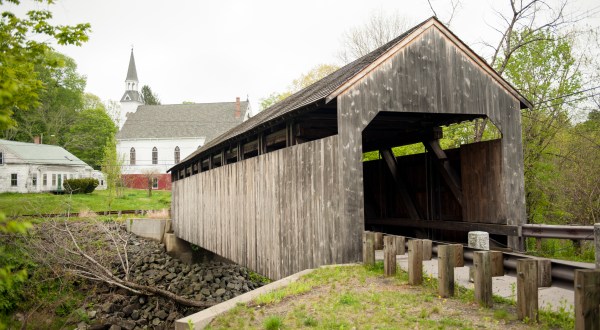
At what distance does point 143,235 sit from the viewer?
22703mm

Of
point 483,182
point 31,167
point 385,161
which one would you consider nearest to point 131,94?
point 31,167

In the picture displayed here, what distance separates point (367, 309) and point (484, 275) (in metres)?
1.32

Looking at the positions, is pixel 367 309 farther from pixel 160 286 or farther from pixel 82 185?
pixel 82 185

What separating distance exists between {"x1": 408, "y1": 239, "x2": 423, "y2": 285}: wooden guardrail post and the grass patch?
3.9 inches

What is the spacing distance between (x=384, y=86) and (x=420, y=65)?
2.93 feet

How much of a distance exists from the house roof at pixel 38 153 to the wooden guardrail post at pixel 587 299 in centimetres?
4099

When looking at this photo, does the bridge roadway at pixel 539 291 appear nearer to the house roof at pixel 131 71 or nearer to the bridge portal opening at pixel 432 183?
the bridge portal opening at pixel 432 183

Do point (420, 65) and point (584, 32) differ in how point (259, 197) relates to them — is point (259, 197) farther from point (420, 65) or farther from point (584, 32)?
point (584, 32)

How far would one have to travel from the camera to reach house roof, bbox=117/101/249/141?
148 ft

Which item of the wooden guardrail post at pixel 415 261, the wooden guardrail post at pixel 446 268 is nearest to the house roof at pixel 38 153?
the wooden guardrail post at pixel 415 261

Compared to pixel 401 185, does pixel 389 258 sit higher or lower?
lower

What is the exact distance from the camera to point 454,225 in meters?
9.62

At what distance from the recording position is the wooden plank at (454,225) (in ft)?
28.5

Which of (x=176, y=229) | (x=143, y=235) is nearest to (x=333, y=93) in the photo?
(x=176, y=229)
